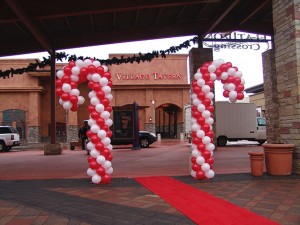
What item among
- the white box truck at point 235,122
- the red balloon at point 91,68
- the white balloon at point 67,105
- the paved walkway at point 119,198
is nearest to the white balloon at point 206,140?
the paved walkway at point 119,198

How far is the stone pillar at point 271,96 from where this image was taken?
556 inches

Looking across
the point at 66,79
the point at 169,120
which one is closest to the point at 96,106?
the point at 66,79

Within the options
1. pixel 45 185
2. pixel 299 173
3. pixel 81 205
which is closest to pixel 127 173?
pixel 45 185

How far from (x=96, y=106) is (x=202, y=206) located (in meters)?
3.30

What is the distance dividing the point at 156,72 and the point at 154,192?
26041mm

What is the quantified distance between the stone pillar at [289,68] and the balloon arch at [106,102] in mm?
1385

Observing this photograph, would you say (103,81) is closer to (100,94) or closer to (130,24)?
(100,94)

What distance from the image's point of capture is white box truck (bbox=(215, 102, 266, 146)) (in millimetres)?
19625

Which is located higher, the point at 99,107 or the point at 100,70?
the point at 100,70

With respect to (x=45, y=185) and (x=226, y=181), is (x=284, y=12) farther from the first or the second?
(x=45, y=185)

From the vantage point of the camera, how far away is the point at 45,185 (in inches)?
279

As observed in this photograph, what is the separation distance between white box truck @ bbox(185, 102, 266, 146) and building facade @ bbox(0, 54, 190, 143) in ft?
37.7

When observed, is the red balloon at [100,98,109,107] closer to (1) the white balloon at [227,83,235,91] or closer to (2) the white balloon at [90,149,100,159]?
(2) the white balloon at [90,149,100,159]

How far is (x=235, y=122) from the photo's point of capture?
19.8 meters
